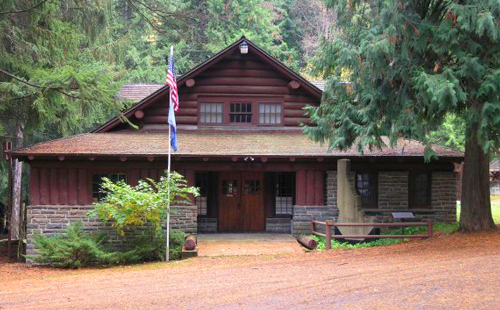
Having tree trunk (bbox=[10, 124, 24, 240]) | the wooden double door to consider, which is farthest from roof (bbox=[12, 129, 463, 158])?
tree trunk (bbox=[10, 124, 24, 240])

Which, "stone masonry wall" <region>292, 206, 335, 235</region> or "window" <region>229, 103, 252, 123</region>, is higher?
"window" <region>229, 103, 252, 123</region>

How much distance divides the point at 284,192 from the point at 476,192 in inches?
269

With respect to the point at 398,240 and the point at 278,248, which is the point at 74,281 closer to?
the point at 278,248

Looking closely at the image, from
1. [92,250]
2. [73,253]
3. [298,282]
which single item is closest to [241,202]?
[92,250]

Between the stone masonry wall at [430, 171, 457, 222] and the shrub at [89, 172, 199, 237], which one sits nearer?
the shrub at [89, 172, 199, 237]

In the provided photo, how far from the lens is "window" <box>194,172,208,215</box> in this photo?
62.6 ft

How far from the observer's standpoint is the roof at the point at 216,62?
18.6 m

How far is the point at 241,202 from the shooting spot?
19000mm

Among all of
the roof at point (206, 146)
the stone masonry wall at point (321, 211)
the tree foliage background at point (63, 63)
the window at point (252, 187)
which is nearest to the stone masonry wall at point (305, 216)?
the stone masonry wall at point (321, 211)

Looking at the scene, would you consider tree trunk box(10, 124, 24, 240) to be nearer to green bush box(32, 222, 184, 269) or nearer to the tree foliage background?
the tree foliage background

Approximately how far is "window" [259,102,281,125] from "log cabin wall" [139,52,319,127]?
0.23m

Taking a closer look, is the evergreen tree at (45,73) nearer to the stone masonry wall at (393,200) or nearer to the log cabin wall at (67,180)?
the log cabin wall at (67,180)

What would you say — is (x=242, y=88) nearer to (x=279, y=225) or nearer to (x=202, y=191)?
(x=202, y=191)

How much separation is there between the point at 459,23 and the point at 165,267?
8.57 m
